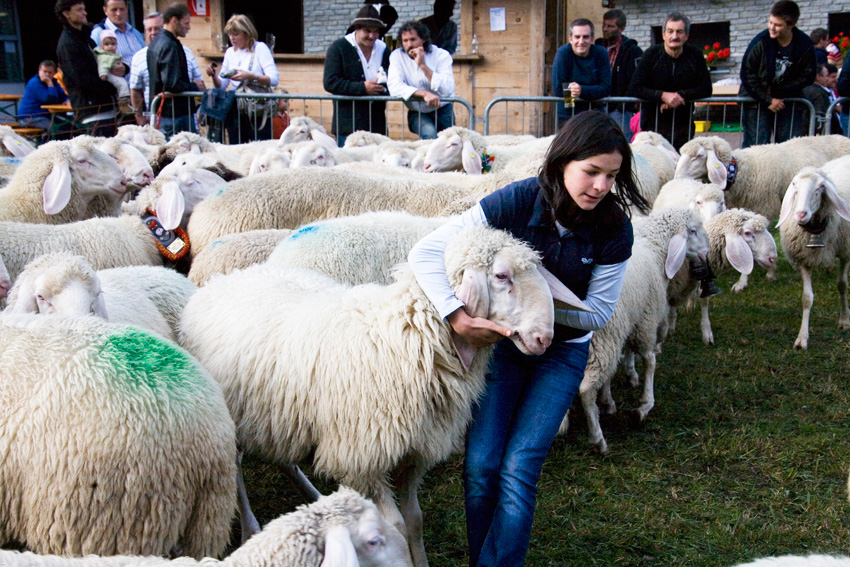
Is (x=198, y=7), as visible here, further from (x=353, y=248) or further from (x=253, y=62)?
(x=353, y=248)

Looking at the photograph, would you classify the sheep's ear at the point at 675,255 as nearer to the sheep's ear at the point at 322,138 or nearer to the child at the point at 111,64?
the sheep's ear at the point at 322,138

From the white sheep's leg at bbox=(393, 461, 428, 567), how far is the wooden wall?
982 centimetres

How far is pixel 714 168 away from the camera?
23.7 feet

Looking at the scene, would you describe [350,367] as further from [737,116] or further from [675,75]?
[737,116]

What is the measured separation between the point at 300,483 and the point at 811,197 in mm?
4273

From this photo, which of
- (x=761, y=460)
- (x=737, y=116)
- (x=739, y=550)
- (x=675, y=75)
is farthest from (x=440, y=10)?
(x=739, y=550)

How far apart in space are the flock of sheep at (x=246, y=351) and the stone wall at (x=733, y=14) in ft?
38.8

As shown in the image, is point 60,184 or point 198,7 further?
point 198,7

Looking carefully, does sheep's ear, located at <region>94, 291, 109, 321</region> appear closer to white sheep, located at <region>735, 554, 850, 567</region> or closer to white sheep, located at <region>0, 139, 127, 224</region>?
white sheep, located at <region>0, 139, 127, 224</region>

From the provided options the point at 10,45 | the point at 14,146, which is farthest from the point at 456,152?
the point at 10,45

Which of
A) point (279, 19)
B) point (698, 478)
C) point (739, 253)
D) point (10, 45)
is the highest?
point (279, 19)

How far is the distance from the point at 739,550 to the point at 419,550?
4.18 ft

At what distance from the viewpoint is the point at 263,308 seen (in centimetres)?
311

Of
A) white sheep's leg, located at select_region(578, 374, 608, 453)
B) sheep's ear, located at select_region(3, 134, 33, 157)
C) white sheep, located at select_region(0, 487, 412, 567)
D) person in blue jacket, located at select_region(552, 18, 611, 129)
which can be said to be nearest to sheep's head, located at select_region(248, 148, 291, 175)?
sheep's ear, located at select_region(3, 134, 33, 157)
